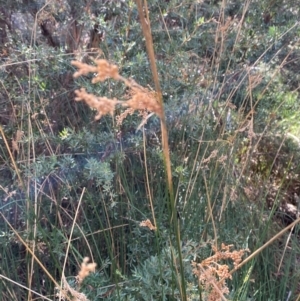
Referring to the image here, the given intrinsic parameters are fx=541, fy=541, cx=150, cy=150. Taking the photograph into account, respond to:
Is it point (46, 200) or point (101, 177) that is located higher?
point (101, 177)

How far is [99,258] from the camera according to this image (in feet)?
5.90

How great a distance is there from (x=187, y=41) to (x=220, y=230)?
756 millimetres

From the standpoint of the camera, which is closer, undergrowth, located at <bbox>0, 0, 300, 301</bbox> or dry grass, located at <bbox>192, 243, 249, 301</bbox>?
dry grass, located at <bbox>192, 243, 249, 301</bbox>

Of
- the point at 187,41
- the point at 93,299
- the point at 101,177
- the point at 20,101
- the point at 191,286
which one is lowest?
the point at 93,299

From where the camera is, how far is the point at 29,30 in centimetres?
220

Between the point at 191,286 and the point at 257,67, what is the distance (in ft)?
4.57

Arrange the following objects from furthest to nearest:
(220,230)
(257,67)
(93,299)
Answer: (257,67), (220,230), (93,299)

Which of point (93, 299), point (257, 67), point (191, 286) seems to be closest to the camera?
point (191, 286)

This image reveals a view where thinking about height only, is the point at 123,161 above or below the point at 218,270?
below

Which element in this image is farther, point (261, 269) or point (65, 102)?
point (65, 102)

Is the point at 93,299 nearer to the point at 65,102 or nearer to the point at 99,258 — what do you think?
the point at 99,258

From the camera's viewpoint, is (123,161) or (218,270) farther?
(123,161)

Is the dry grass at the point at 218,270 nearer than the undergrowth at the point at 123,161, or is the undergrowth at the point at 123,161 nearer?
the dry grass at the point at 218,270

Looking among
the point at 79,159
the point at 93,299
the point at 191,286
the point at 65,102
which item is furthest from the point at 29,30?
the point at 191,286
